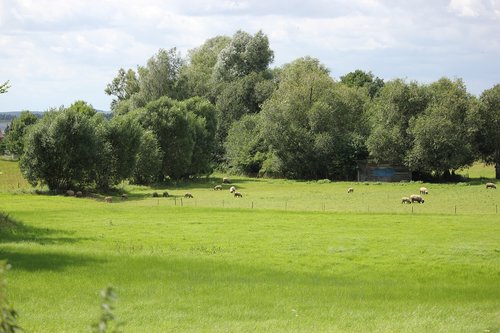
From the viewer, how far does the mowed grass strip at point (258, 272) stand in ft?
64.0

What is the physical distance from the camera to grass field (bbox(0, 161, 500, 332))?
1955cm

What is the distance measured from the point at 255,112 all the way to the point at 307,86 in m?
22.4

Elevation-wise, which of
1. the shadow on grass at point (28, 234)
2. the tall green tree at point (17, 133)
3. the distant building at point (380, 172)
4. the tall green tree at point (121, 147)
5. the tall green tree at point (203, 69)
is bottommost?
the shadow on grass at point (28, 234)

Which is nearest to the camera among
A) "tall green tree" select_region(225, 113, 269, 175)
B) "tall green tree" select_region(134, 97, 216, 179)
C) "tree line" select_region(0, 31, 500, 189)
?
"tree line" select_region(0, 31, 500, 189)

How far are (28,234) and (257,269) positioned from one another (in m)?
15.2

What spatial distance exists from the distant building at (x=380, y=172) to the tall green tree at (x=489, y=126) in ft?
39.1

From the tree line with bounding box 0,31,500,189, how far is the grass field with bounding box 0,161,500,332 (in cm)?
3009

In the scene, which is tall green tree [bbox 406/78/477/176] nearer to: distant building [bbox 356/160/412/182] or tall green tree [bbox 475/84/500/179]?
tall green tree [bbox 475/84/500/179]

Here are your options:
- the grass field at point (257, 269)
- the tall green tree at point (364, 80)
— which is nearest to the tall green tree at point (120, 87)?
the tall green tree at point (364, 80)

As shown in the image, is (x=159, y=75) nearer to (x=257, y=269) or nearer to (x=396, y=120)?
(x=396, y=120)

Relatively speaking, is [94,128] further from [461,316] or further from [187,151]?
[461,316]

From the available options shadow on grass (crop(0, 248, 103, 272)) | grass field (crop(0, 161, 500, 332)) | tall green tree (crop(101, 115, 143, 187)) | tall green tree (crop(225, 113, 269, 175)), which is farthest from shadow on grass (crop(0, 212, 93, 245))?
tall green tree (crop(225, 113, 269, 175))

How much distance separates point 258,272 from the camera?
28.1 metres

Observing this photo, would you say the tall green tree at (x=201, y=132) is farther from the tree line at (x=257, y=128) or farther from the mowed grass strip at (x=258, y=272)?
the mowed grass strip at (x=258, y=272)
